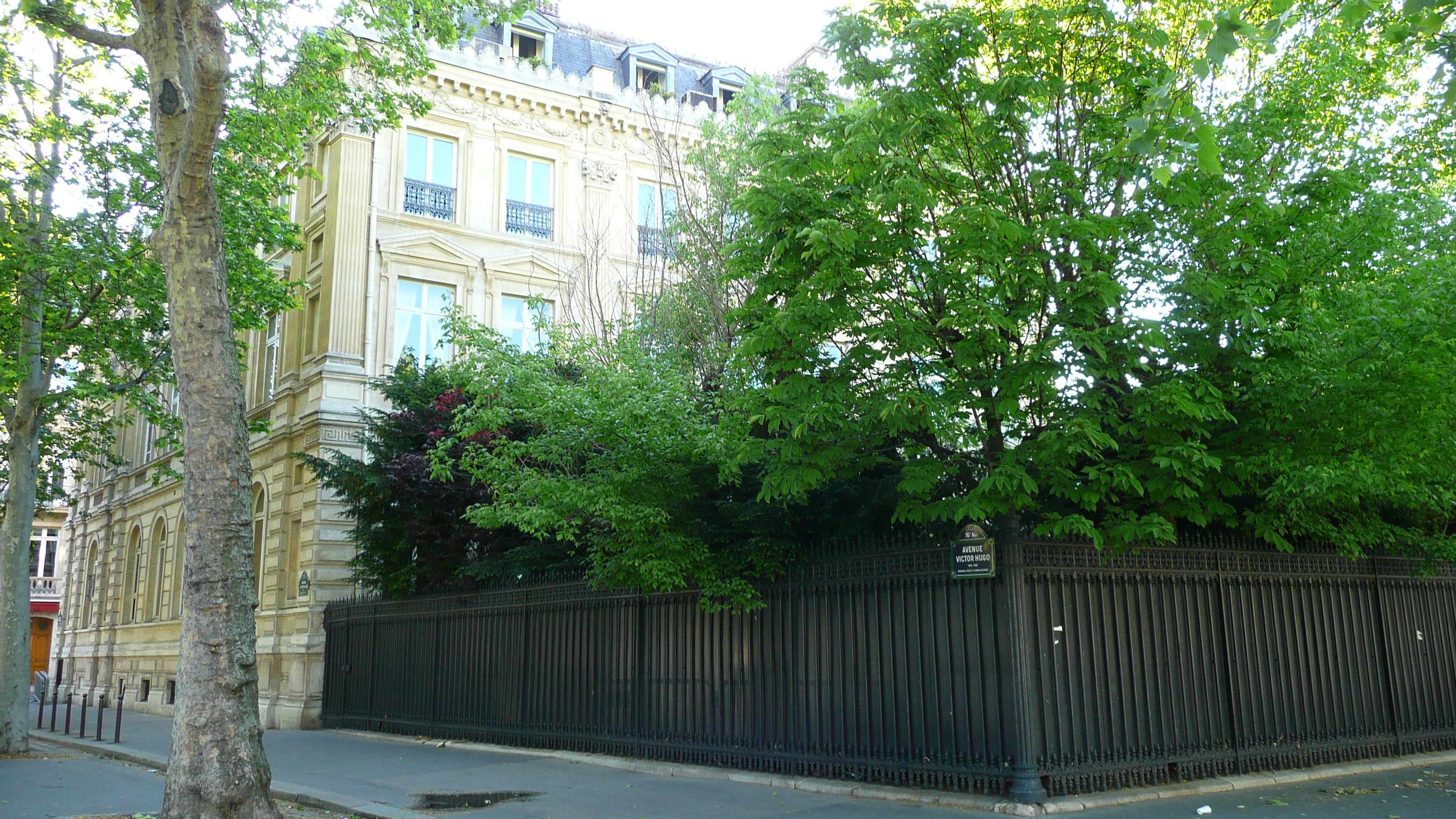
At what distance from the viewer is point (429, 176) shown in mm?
22875

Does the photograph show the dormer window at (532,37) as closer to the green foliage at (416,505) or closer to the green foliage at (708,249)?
the green foliage at (416,505)

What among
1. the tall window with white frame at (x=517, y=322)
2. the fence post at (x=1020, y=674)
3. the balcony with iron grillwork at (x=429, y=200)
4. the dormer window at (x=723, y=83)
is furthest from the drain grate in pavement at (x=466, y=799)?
the dormer window at (x=723, y=83)

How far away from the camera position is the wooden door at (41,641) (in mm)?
52375

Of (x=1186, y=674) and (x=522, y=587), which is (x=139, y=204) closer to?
(x=522, y=587)

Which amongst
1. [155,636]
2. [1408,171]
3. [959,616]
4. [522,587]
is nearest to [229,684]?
[959,616]

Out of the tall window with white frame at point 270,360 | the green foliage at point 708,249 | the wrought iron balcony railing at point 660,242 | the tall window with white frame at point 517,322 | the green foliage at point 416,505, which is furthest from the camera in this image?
the tall window with white frame at point 270,360

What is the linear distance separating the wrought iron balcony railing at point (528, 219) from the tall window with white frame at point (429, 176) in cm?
120

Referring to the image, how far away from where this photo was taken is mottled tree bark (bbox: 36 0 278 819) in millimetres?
7781

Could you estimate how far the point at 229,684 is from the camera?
7.95m

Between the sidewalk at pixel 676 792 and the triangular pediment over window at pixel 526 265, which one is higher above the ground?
the triangular pediment over window at pixel 526 265

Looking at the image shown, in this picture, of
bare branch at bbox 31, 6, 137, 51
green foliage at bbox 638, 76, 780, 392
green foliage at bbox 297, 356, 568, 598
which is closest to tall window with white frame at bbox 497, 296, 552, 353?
green foliage at bbox 297, 356, 568, 598

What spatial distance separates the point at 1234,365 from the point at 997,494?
2543 millimetres

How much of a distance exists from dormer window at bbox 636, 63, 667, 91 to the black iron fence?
50.2ft

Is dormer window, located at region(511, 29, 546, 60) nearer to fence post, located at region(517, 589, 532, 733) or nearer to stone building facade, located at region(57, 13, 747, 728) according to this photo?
stone building facade, located at region(57, 13, 747, 728)
